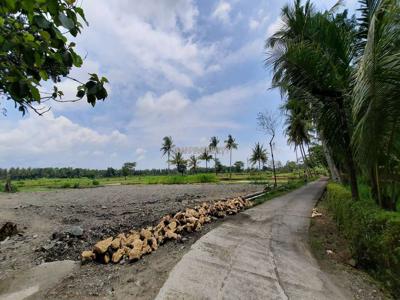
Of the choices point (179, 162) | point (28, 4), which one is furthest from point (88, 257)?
point (179, 162)

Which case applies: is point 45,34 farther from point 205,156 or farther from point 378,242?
point 205,156

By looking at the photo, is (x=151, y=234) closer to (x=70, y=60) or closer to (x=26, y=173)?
(x=70, y=60)

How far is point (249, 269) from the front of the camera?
5.03m

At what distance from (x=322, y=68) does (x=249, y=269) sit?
481 cm

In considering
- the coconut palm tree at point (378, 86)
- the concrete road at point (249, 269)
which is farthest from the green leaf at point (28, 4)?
the coconut palm tree at point (378, 86)

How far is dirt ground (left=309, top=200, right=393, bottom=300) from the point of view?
14.6ft

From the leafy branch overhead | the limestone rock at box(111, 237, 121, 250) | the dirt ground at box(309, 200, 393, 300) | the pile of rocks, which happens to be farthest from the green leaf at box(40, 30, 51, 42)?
the dirt ground at box(309, 200, 393, 300)

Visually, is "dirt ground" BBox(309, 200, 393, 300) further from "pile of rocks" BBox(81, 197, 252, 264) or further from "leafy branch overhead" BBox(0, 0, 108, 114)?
"leafy branch overhead" BBox(0, 0, 108, 114)

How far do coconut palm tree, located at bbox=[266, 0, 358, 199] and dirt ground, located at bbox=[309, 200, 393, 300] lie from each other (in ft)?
4.59

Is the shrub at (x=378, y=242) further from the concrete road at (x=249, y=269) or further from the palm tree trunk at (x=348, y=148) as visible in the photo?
the palm tree trunk at (x=348, y=148)

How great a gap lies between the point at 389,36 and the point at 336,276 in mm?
3916

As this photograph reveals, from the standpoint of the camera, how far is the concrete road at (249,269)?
4164mm

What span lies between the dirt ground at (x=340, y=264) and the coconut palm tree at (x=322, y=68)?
1.40 metres

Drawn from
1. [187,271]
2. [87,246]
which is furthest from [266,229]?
[87,246]
